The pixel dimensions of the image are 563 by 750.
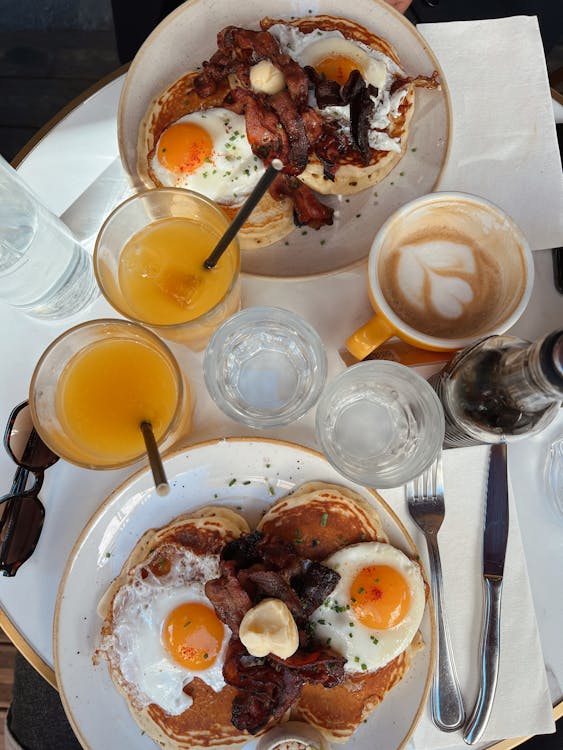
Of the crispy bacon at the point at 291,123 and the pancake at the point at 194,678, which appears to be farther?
the pancake at the point at 194,678

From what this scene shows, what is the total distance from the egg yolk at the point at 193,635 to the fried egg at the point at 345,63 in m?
1.24

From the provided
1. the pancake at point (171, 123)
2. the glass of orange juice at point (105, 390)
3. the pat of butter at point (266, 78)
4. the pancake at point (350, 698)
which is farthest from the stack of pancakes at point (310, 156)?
the pancake at point (350, 698)

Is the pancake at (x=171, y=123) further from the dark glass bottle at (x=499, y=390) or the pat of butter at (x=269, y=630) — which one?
the pat of butter at (x=269, y=630)

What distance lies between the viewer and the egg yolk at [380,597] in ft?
4.73

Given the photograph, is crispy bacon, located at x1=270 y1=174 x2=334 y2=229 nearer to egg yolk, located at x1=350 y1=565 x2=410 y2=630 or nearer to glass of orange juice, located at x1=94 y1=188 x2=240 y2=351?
glass of orange juice, located at x1=94 y1=188 x2=240 y2=351

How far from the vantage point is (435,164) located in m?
1.46

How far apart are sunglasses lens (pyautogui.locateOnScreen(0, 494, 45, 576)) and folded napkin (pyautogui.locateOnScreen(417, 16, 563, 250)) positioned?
4.41 ft

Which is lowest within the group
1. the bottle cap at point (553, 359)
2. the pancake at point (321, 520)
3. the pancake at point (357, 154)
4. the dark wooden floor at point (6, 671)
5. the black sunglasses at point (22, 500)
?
the dark wooden floor at point (6, 671)

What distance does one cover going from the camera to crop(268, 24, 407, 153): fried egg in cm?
143

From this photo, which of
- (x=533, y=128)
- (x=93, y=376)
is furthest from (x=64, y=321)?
(x=533, y=128)

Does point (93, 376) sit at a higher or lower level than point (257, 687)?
higher

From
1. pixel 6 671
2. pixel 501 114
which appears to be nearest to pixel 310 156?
pixel 501 114

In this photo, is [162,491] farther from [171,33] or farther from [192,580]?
[171,33]

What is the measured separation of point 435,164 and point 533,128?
0.35 metres
